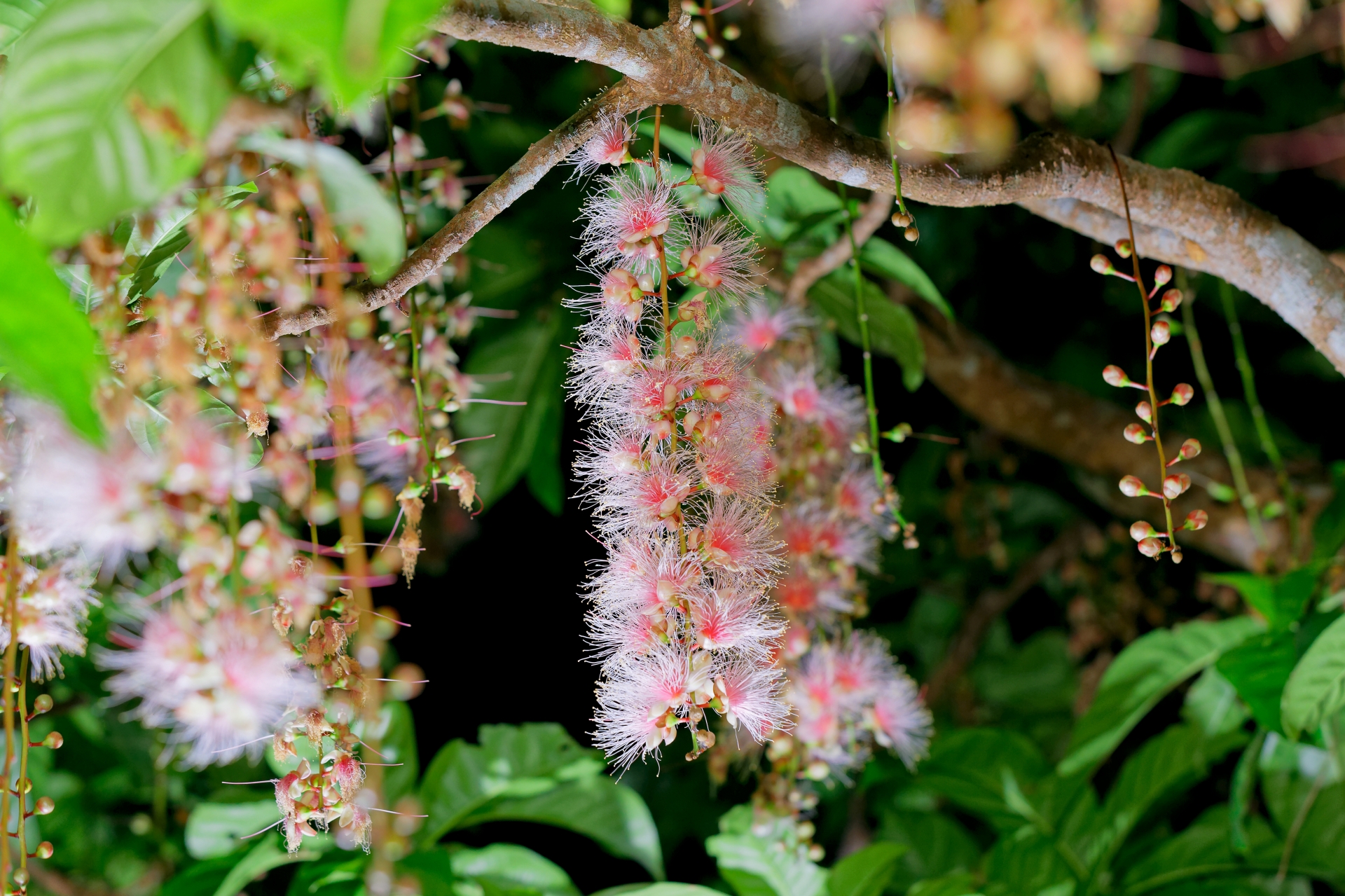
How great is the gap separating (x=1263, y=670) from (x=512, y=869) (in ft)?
2.80

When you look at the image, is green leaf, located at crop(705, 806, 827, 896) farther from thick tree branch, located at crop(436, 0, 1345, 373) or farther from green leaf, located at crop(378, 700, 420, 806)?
thick tree branch, located at crop(436, 0, 1345, 373)

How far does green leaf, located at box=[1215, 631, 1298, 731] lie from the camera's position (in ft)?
2.94

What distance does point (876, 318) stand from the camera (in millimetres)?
1092

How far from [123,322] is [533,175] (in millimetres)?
258

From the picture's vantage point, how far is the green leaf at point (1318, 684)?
0.83 meters

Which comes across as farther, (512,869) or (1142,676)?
(1142,676)

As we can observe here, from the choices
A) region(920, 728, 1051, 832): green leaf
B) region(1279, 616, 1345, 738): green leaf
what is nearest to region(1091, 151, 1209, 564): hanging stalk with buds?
region(1279, 616, 1345, 738): green leaf

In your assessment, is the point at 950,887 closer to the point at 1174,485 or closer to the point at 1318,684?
the point at 1318,684

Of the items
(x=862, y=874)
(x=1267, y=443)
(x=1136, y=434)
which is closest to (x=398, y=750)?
(x=862, y=874)

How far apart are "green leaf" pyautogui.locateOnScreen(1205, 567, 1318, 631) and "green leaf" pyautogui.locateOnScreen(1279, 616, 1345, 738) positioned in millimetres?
170

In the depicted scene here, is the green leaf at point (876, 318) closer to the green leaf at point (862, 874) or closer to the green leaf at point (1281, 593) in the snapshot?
the green leaf at point (1281, 593)

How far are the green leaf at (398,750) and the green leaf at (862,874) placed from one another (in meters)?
0.52

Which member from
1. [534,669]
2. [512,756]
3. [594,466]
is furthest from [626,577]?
[534,669]

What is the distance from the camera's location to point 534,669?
1.59 metres
